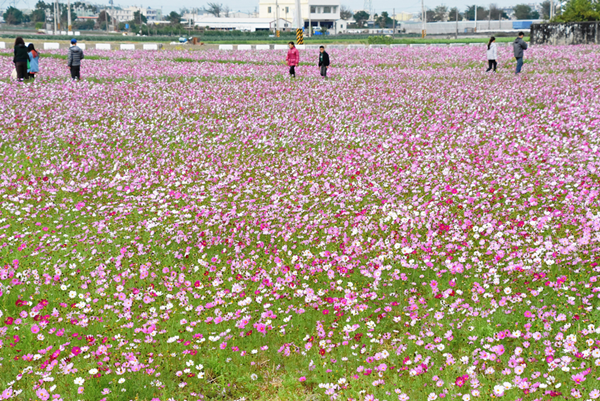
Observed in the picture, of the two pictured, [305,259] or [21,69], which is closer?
[305,259]

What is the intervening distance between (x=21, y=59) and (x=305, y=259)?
23020 millimetres

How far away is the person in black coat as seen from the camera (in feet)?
81.9

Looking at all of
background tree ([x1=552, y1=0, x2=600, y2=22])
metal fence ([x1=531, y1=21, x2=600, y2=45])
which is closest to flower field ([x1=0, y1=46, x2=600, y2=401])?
metal fence ([x1=531, y1=21, x2=600, y2=45])

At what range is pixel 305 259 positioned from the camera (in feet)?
25.0

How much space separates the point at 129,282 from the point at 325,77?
2290 cm

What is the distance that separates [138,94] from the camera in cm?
2342

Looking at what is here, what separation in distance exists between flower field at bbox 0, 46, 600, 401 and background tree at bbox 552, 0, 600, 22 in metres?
38.6

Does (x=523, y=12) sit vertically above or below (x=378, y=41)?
above

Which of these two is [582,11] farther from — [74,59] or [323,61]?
[74,59]

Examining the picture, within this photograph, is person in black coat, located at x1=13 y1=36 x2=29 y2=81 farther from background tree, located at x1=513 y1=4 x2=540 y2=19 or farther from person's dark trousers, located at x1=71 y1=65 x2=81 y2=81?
background tree, located at x1=513 y1=4 x2=540 y2=19

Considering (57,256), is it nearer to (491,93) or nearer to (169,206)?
(169,206)

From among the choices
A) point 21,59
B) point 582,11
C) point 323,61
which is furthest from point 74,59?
point 582,11

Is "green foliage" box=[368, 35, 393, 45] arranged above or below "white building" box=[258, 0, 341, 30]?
below

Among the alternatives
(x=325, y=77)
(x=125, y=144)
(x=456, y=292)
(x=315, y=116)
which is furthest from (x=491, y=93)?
(x=456, y=292)
